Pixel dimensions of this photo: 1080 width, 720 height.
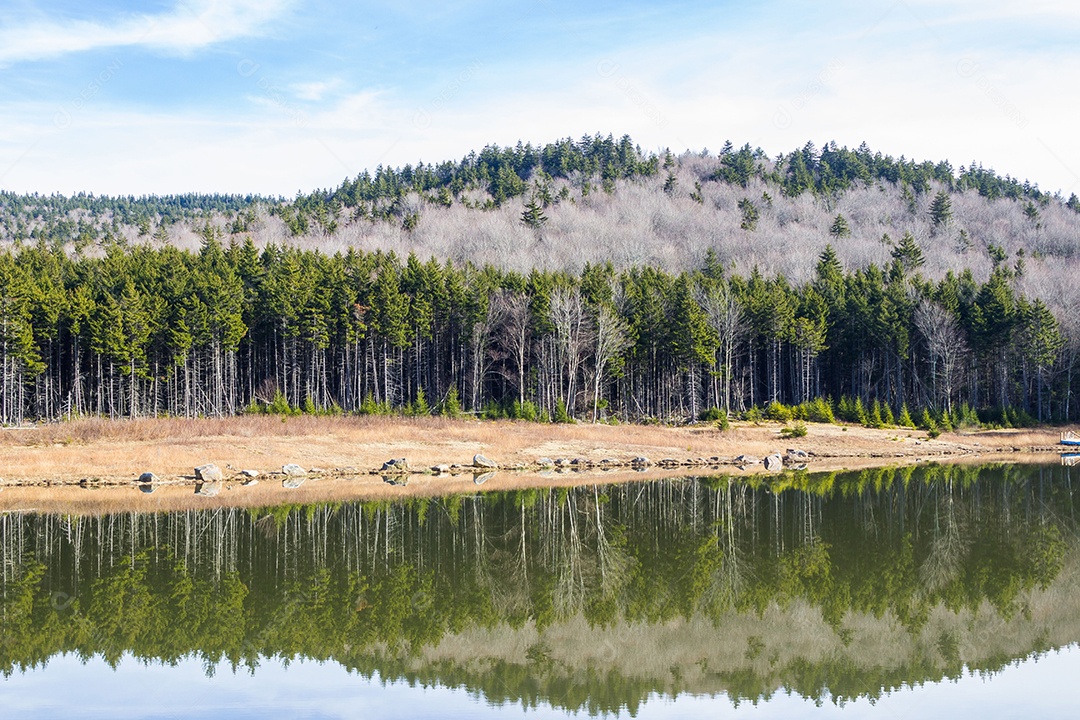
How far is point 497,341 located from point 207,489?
43835 mm

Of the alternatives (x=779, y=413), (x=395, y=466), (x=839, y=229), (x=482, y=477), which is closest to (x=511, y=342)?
(x=779, y=413)

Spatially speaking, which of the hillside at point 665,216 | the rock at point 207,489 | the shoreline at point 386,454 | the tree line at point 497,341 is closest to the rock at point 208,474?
the shoreline at point 386,454

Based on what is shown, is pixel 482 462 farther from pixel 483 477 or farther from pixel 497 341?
pixel 497 341

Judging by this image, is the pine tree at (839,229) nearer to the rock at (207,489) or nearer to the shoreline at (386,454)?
the shoreline at (386,454)

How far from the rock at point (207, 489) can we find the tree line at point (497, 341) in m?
27.7

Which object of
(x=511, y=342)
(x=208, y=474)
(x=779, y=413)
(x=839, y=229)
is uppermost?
(x=839, y=229)

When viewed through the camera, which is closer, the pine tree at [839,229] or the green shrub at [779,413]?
the green shrub at [779,413]

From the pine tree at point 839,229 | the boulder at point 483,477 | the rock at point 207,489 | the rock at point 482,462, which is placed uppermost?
the pine tree at point 839,229

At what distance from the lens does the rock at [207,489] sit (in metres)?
37.3

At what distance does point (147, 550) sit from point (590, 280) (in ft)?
183

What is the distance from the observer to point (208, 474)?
42188mm

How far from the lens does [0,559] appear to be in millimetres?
24578

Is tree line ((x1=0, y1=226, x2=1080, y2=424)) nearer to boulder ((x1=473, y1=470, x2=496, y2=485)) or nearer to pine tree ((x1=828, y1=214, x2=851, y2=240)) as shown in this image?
boulder ((x1=473, y1=470, x2=496, y2=485))

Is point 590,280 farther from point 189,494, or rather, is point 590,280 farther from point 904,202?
point 904,202
